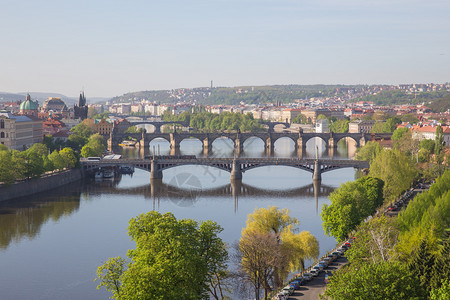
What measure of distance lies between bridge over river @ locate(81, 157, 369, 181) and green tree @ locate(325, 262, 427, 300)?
116 feet

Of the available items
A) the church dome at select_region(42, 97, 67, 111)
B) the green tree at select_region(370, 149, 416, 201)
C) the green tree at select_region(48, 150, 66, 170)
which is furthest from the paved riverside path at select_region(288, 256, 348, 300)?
the church dome at select_region(42, 97, 67, 111)

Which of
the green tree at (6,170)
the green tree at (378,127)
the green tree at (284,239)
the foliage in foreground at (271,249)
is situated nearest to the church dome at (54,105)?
the green tree at (378,127)

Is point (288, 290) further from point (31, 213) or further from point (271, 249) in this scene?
point (31, 213)

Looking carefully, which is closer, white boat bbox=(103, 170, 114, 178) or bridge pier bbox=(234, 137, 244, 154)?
white boat bbox=(103, 170, 114, 178)

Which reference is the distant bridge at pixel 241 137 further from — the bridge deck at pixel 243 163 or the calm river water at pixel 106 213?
the bridge deck at pixel 243 163

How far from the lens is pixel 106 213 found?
1561 inches

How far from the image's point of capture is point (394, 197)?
38438mm

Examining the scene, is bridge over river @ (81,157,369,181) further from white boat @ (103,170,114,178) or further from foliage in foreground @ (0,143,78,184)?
foliage in foreground @ (0,143,78,184)

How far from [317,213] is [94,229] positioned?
1305cm

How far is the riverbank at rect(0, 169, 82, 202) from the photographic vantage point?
4250cm

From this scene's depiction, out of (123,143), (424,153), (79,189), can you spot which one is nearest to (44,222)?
(79,189)

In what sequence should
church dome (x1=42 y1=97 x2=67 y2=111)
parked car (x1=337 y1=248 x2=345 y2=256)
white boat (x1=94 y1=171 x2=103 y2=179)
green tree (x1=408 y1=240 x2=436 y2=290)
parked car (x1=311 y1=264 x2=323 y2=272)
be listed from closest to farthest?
green tree (x1=408 y1=240 x2=436 y2=290) → parked car (x1=311 y1=264 x2=323 y2=272) → parked car (x1=337 y1=248 x2=345 y2=256) → white boat (x1=94 y1=171 x2=103 y2=179) → church dome (x1=42 y1=97 x2=67 y2=111)

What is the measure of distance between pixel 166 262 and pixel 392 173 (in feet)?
79.8

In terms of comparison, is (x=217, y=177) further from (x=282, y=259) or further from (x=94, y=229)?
(x=282, y=259)
